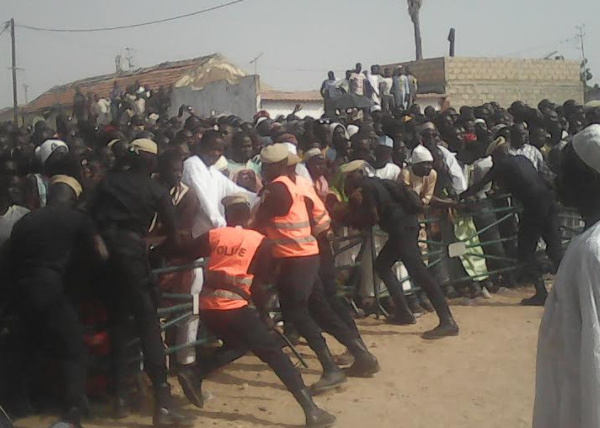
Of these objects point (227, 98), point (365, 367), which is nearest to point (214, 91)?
point (227, 98)

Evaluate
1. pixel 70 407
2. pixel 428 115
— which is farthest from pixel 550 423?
pixel 428 115

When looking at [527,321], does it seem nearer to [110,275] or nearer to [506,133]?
[506,133]

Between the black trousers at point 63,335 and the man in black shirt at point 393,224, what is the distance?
300 centimetres

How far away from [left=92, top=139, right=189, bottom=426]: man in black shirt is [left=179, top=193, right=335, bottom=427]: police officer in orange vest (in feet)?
1.06

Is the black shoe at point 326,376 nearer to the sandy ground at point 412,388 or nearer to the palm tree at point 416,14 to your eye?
the sandy ground at point 412,388

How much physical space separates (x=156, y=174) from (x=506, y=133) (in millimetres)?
4368

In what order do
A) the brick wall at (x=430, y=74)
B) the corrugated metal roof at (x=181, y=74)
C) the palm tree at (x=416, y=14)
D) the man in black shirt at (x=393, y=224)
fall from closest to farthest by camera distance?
1. the man in black shirt at (x=393, y=224)
2. the brick wall at (x=430, y=74)
3. the corrugated metal roof at (x=181, y=74)
4. the palm tree at (x=416, y=14)

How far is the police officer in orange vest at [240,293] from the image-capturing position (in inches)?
206

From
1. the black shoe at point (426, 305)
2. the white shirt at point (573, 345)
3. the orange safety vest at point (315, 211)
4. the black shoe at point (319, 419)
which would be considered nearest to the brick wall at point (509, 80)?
the black shoe at point (426, 305)

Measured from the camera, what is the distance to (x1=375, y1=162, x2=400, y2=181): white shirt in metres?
7.90

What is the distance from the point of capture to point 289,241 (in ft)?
19.2

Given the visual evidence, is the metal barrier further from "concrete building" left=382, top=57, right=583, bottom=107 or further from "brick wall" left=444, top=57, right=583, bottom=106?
"brick wall" left=444, top=57, right=583, bottom=106

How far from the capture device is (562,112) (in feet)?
41.0

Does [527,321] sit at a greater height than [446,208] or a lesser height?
lesser
